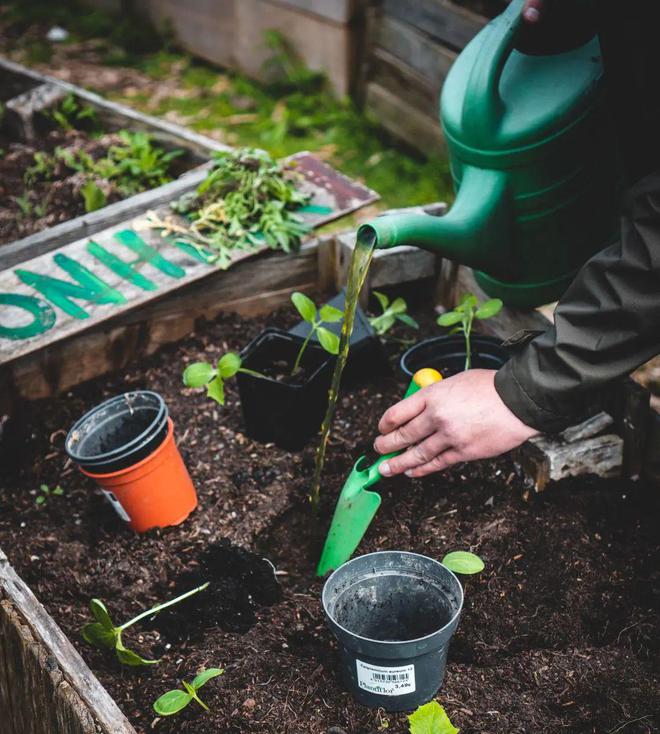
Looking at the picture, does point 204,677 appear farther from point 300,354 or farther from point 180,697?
point 300,354

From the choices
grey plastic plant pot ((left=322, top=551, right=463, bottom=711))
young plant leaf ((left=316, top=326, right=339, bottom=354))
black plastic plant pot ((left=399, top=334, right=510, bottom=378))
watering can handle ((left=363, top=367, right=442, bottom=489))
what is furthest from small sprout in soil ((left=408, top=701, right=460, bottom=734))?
black plastic plant pot ((left=399, top=334, right=510, bottom=378))

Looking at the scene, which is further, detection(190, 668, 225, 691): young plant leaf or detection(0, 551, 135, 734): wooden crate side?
detection(190, 668, 225, 691): young plant leaf

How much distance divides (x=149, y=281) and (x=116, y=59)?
344 centimetres

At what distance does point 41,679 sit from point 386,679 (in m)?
0.66

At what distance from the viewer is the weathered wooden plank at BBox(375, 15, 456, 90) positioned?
12.2 feet

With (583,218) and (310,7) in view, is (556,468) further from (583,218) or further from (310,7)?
(310,7)

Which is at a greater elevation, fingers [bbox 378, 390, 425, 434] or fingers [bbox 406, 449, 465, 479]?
fingers [bbox 378, 390, 425, 434]

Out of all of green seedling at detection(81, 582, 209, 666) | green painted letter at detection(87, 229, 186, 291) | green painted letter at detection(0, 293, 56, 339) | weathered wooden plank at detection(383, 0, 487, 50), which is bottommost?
green seedling at detection(81, 582, 209, 666)

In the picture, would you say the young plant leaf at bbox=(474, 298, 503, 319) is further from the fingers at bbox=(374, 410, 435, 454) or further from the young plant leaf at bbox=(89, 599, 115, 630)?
the young plant leaf at bbox=(89, 599, 115, 630)

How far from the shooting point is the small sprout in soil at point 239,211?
103 inches

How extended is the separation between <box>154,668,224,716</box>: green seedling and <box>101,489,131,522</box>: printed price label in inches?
21.9

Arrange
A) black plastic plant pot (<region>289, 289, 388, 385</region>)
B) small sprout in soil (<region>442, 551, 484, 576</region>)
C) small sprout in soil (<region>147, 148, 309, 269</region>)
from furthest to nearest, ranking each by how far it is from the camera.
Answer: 1. small sprout in soil (<region>147, 148, 309, 269</region>)
2. black plastic plant pot (<region>289, 289, 388, 385</region>)
3. small sprout in soil (<region>442, 551, 484, 576</region>)

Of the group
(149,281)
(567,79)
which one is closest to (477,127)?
(567,79)

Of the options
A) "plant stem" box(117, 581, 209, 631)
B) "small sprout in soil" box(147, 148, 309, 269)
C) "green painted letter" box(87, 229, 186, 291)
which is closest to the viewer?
"plant stem" box(117, 581, 209, 631)
